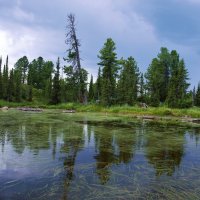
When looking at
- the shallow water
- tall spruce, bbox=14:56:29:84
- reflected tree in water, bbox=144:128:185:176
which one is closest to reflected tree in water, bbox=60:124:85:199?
the shallow water

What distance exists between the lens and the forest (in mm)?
42094

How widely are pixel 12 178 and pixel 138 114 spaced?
25157 millimetres

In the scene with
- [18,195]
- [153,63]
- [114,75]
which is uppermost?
[153,63]

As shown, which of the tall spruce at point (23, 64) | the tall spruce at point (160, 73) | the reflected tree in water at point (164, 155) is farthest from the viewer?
the tall spruce at point (23, 64)

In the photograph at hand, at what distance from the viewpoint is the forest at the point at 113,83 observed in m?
42.1

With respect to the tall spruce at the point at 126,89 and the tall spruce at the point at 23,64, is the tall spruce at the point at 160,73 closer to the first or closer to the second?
the tall spruce at the point at 126,89

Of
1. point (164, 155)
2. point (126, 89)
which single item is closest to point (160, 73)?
point (126, 89)

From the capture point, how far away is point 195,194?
4992mm

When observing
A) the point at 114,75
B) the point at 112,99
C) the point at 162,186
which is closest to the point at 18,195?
the point at 162,186

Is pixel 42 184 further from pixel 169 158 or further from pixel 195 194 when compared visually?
pixel 169 158

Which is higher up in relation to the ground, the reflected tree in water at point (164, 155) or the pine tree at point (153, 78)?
the pine tree at point (153, 78)

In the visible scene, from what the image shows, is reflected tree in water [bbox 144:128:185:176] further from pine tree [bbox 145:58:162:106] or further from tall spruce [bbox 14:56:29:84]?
tall spruce [bbox 14:56:29:84]

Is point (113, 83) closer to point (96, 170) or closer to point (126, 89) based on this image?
point (126, 89)

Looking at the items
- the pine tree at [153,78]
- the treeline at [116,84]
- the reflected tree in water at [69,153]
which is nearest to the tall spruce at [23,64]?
the treeline at [116,84]
